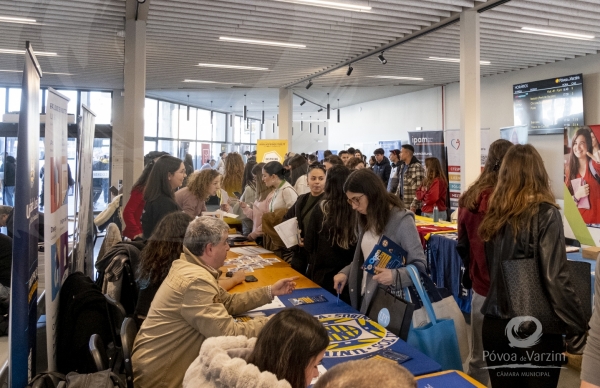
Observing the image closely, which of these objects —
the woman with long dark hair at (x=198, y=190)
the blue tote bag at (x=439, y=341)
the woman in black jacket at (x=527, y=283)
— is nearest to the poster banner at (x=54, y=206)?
the woman with long dark hair at (x=198, y=190)

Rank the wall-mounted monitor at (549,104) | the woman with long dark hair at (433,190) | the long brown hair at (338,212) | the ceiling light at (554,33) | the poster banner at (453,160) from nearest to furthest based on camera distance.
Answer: the long brown hair at (338,212) → the woman with long dark hair at (433,190) → the ceiling light at (554,33) → the wall-mounted monitor at (549,104) → the poster banner at (453,160)

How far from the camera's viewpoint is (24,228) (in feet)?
4.99

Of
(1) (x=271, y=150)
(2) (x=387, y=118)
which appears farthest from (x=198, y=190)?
(2) (x=387, y=118)

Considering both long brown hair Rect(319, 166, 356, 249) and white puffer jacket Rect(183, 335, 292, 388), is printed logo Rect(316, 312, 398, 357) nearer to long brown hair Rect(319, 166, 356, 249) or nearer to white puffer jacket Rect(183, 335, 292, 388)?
white puffer jacket Rect(183, 335, 292, 388)

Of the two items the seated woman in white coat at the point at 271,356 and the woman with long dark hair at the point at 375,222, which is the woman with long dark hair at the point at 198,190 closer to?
the woman with long dark hair at the point at 375,222

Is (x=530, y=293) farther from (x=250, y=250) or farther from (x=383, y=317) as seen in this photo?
(x=250, y=250)

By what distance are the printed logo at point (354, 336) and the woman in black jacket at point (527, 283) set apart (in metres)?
0.46

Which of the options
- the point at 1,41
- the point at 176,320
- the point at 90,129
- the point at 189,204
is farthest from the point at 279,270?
the point at 1,41

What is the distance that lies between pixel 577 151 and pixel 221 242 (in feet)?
12.3

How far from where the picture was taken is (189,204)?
3232 mm

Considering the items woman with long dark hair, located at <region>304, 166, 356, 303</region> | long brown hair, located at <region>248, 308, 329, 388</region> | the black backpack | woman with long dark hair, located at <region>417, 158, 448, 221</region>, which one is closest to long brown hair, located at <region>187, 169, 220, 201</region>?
woman with long dark hair, located at <region>304, 166, 356, 303</region>

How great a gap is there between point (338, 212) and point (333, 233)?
4.6 inches

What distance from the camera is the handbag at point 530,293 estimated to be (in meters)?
1.68

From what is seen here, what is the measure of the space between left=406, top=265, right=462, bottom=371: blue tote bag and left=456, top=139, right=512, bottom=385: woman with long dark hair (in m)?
0.47
